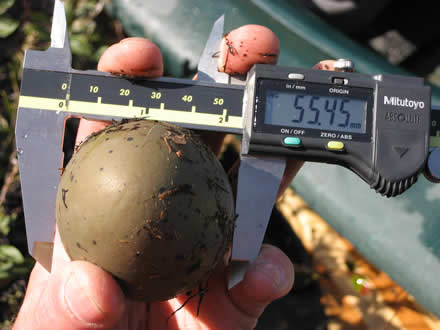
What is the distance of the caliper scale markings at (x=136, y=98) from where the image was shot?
5.45 ft

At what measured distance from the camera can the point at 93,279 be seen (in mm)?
1208

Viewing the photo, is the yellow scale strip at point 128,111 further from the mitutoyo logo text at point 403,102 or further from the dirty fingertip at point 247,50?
the mitutoyo logo text at point 403,102

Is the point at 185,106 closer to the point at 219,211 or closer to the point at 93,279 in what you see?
the point at 219,211

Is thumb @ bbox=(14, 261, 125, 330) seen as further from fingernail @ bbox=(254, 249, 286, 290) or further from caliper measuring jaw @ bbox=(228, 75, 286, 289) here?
fingernail @ bbox=(254, 249, 286, 290)

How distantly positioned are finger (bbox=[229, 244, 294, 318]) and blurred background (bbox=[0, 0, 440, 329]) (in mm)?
1036

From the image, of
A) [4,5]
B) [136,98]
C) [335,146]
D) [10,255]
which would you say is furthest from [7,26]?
[335,146]

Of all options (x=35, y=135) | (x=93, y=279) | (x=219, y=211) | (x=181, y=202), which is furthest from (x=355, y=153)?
(x=35, y=135)

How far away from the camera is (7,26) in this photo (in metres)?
2.72

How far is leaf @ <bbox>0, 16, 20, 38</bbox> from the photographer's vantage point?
2697mm

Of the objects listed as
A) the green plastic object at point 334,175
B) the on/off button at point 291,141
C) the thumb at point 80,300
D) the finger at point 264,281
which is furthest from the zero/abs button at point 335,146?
the thumb at point 80,300

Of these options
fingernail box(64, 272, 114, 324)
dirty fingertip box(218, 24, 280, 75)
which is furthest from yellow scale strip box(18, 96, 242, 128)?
fingernail box(64, 272, 114, 324)

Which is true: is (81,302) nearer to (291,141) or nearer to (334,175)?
(291,141)

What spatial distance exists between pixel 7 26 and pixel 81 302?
2.31 meters

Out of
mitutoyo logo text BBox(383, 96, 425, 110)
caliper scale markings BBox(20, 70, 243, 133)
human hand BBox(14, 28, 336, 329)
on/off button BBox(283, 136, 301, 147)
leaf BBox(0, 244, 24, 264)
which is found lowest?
leaf BBox(0, 244, 24, 264)
